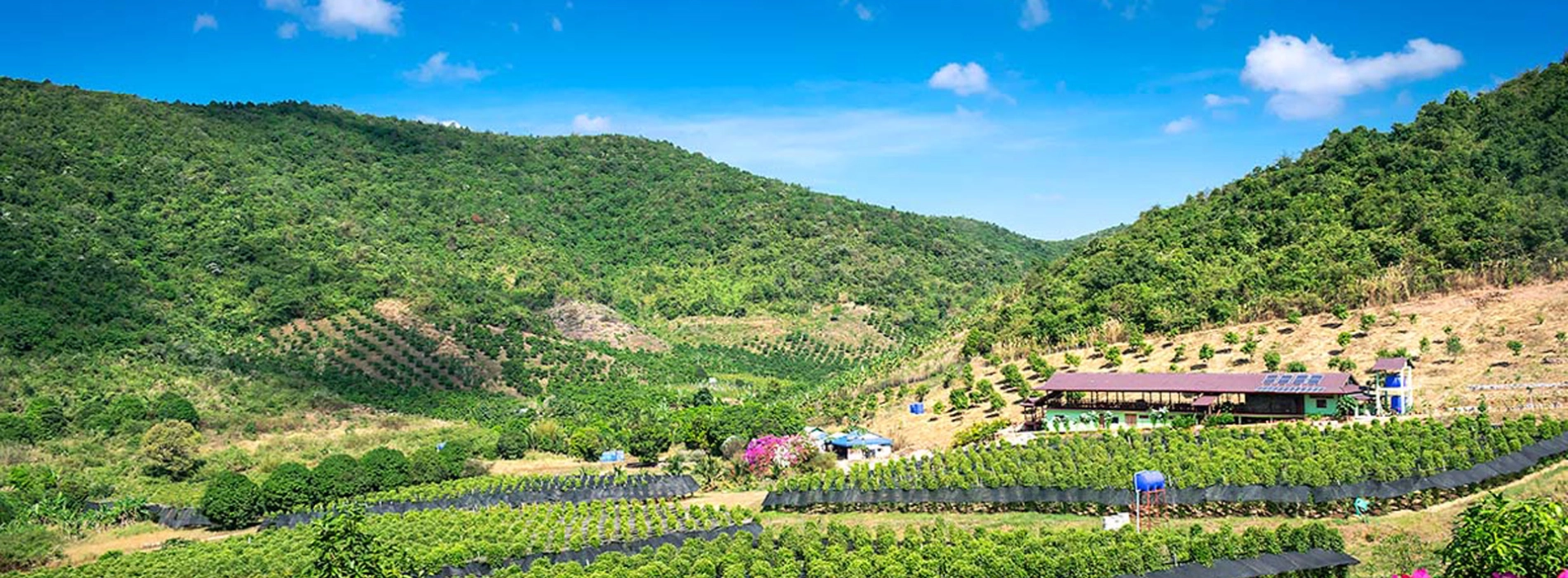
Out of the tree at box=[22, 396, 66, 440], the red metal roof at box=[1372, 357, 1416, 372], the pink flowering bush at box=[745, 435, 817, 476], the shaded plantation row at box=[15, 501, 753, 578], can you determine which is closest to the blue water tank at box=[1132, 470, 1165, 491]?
the shaded plantation row at box=[15, 501, 753, 578]

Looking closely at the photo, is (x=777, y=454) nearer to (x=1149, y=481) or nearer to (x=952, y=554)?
(x=1149, y=481)

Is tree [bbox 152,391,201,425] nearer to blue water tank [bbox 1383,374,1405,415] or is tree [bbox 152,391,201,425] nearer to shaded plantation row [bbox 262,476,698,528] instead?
shaded plantation row [bbox 262,476,698,528]

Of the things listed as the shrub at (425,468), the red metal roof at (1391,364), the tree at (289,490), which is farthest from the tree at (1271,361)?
the tree at (289,490)

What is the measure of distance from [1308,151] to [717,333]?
56.0 metres

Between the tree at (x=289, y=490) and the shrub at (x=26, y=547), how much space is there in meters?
7.98

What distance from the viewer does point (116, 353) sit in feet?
237

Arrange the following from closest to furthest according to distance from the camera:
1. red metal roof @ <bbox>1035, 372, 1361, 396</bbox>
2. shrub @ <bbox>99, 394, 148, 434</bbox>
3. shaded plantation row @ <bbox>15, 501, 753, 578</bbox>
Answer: shaded plantation row @ <bbox>15, 501, 753, 578</bbox>, red metal roof @ <bbox>1035, 372, 1361, 396</bbox>, shrub @ <bbox>99, 394, 148, 434</bbox>

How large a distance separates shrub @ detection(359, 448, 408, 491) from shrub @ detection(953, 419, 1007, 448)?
93.0 ft

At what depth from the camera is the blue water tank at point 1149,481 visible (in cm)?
3331

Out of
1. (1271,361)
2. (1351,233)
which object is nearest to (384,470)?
(1271,361)

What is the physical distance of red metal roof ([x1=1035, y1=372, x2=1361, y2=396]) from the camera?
44.1 m

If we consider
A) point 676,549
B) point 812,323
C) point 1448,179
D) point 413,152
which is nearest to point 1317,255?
point 1448,179

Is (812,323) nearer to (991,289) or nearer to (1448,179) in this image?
(991,289)

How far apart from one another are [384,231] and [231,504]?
70.2 m
